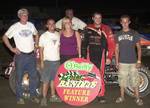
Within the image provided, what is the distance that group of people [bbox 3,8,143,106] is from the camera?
993 centimetres

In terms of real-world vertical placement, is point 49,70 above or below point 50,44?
below

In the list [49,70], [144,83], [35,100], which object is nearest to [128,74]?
[144,83]

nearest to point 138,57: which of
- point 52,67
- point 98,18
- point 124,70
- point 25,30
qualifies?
point 124,70

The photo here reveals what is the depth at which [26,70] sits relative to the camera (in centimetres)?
1034

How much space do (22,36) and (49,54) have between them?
27.0 inches

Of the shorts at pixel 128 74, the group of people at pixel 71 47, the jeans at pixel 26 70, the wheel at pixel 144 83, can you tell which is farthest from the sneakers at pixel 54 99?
the wheel at pixel 144 83

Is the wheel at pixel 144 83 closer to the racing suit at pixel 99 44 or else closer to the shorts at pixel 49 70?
the racing suit at pixel 99 44

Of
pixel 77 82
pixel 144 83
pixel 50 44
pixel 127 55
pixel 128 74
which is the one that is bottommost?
pixel 144 83

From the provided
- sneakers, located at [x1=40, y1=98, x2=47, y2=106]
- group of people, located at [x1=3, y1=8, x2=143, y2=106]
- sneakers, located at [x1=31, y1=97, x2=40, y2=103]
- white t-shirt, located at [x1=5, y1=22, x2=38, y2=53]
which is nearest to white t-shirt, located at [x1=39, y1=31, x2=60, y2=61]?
group of people, located at [x1=3, y1=8, x2=143, y2=106]

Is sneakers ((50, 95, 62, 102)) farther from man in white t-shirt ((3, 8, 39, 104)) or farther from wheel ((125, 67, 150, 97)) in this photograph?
wheel ((125, 67, 150, 97))

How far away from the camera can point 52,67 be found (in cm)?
1003

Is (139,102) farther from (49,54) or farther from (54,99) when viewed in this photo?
(49,54)

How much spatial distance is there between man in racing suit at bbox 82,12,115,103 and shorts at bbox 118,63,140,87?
0.35m

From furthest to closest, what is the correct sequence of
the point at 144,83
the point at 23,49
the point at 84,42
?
the point at 144,83
the point at 84,42
the point at 23,49
